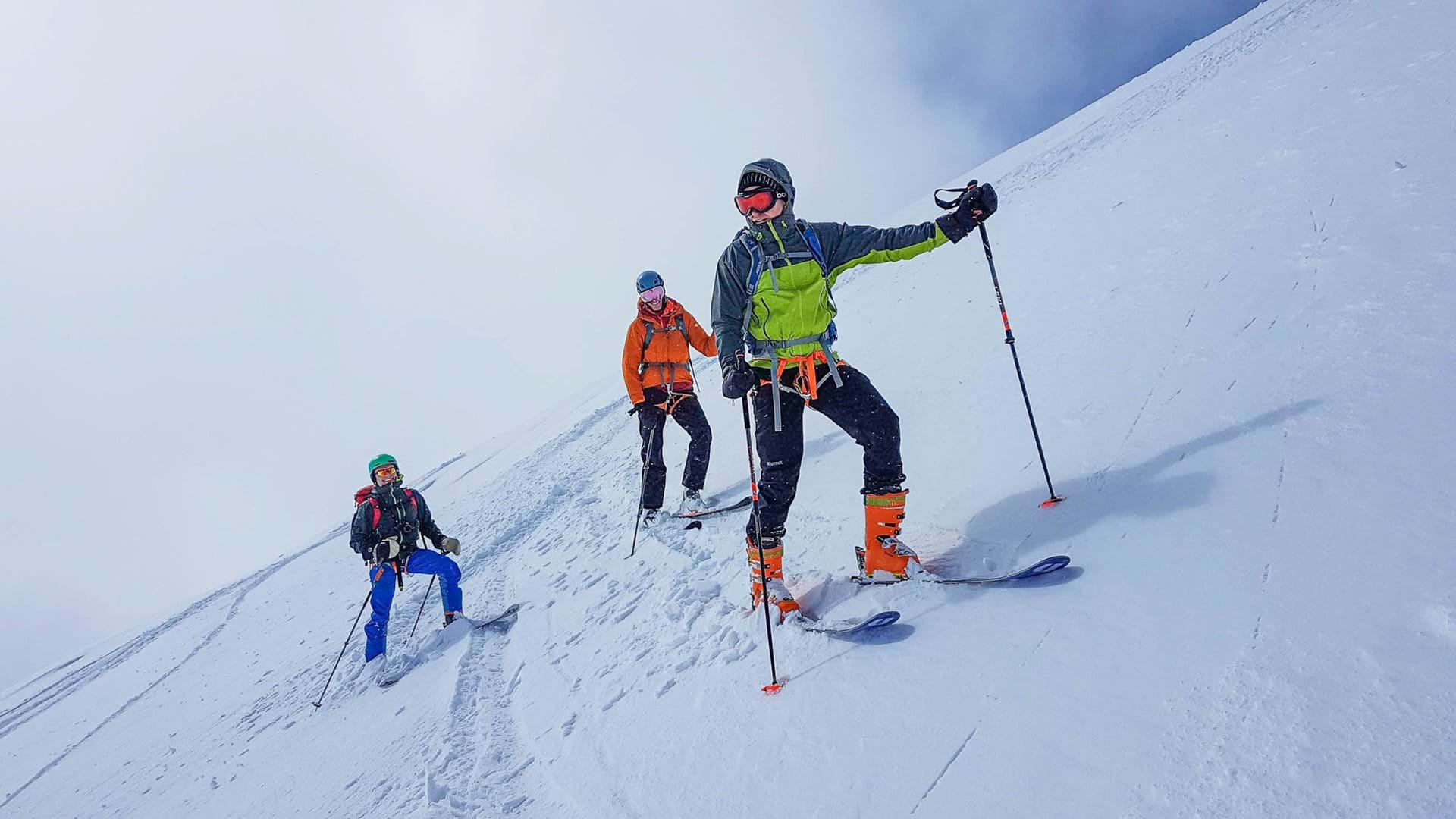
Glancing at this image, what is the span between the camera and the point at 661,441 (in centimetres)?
827

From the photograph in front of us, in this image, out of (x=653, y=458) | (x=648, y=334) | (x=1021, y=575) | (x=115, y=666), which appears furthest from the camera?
(x=115, y=666)

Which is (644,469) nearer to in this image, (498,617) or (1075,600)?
(498,617)

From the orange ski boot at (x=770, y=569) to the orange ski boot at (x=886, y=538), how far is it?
21.7 inches

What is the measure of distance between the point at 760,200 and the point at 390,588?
18.3ft

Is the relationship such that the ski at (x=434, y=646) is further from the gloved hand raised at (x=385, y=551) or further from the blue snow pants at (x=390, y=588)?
the gloved hand raised at (x=385, y=551)

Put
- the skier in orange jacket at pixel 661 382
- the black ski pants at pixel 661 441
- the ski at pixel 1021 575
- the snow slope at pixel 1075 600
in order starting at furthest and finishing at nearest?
1. the black ski pants at pixel 661 441
2. the skier in orange jacket at pixel 661 382
3. the ski at pixel 1021 575
4. the snow slope at pixel 1075 600

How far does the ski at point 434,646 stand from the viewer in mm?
6082

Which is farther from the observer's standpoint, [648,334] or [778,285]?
[648,334]

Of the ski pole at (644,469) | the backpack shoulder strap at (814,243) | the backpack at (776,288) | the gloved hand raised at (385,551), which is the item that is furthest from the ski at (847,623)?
the gloved hand raised at (385,551)

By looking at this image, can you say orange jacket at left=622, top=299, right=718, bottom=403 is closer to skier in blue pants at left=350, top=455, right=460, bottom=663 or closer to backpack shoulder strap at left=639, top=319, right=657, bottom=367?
backpack shoulder strap at left=639, top=319, right=657, bottom=367

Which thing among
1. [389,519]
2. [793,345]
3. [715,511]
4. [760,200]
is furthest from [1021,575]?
[389,519]

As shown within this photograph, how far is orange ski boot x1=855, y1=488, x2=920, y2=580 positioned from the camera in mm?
4086

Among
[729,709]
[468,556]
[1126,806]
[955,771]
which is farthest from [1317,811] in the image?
[468,556]

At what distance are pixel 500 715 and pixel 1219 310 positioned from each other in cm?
632
